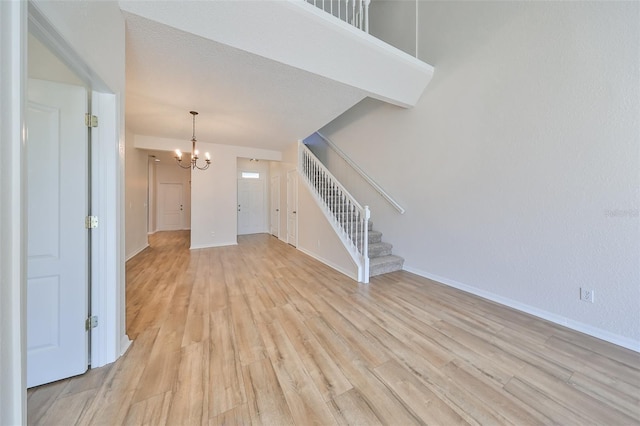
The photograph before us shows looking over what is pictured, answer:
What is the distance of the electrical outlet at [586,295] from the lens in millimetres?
2158

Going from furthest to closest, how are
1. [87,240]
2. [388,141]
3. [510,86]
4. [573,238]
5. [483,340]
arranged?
[388,141]
[510,86]
[573,238]
[483,340]
[87,240]

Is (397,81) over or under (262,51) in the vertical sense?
over

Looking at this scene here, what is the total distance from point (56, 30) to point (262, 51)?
63.0 inches

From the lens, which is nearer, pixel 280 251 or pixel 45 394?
pixel 45 394

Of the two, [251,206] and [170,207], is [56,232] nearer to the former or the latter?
[251,206]

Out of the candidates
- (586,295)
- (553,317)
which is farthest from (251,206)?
(586,295)

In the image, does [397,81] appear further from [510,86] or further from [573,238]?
[573,238]

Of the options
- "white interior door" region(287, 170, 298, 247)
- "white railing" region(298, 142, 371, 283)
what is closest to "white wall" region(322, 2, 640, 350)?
"white railing" region(298, 142, 371, 283)

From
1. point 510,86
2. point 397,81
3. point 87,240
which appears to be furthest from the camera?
point 397,81

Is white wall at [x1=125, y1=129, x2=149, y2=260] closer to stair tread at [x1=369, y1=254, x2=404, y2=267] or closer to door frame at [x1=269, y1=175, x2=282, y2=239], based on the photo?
door frame at [x1=269, y1=175, x2=282, y2=239]

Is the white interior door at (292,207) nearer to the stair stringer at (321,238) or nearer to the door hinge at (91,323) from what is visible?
the stair stringer at (321,238)

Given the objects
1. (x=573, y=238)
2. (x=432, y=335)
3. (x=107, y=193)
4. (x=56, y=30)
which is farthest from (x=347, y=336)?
(x=56, y=30)

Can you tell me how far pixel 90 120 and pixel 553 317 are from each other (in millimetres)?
4559

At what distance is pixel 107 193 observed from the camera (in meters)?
1.66
